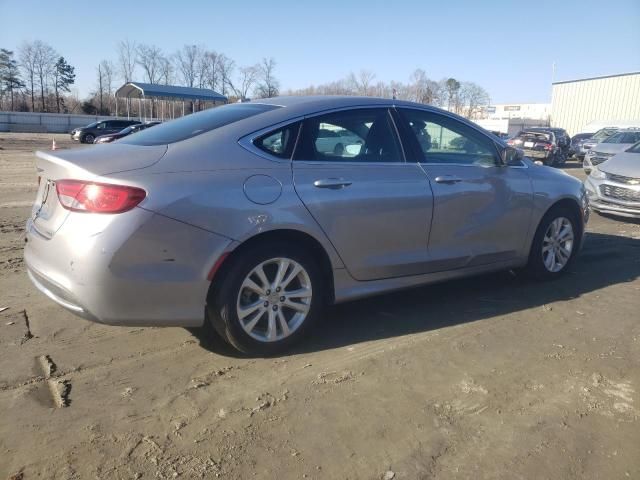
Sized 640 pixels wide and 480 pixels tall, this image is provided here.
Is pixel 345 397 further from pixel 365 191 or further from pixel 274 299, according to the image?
pixel 365 191

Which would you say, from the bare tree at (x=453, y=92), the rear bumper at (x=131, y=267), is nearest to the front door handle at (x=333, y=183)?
the rear bumper at (x=131, y=267)

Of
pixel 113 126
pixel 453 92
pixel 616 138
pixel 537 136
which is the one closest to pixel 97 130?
pixel 113 126

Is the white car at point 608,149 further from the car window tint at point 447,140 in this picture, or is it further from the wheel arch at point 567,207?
the car window tint at point 447,140

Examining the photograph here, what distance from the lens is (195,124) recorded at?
3883 mm

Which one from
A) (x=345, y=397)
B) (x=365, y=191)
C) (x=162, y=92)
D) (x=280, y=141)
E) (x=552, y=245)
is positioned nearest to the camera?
(x=345, y=397)

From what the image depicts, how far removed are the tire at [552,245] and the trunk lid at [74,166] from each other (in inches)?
139

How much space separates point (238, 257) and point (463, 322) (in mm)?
1946

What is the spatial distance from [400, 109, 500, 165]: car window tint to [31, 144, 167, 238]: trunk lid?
2.00 metres

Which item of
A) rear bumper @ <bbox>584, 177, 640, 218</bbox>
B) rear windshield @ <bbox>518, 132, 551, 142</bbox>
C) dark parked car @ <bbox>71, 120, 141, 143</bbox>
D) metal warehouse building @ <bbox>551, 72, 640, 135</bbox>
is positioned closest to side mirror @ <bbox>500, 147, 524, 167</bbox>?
rear bumper @ <bbox>584, 177, 640, 218</bbox>

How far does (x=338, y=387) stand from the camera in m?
3.24

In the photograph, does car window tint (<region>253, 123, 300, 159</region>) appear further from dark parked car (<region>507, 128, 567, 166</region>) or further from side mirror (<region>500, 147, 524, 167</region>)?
dark parked car (<region>507, 128, 567, 166</region>)

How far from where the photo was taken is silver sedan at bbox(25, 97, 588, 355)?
3.08m

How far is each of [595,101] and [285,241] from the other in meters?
53.8

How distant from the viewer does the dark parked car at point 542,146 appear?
21734mm
